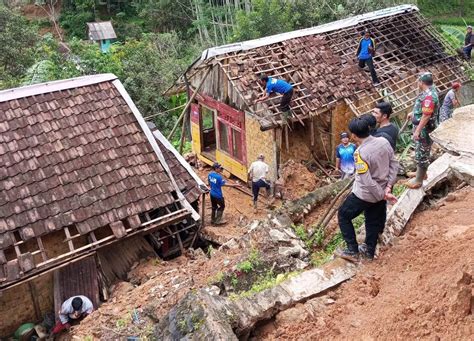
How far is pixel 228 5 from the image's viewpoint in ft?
105

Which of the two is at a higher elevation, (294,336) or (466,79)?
(294,336)

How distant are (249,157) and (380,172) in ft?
29.4

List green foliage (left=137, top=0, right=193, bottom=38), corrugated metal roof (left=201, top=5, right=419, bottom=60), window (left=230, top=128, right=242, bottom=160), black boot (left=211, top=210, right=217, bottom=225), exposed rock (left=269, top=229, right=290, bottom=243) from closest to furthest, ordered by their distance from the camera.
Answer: exposed rock (left=269, top=229, right=290, bottom=243), black boot (left=211, top=210, right=217, bottom=225), corrugated metal roof (left=201, top=5, right=419, bottom=60), window (left=230, top=128, right=242, bottom=160), green foliage (left=137, top=0, right=193, bottom=38)

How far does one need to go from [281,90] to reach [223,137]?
11.0 feet

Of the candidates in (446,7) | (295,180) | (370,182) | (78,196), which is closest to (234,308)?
(370,182)

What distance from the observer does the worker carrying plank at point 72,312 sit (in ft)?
26.3

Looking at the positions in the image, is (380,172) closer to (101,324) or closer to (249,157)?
(101,324)

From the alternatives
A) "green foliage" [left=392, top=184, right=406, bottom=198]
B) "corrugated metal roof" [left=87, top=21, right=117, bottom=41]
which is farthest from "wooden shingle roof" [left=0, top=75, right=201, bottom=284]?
"corrugated metal roof" [left=87, top=21, right=117, bottom=41]

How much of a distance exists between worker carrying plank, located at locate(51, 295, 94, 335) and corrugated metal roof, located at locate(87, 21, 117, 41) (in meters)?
31.6

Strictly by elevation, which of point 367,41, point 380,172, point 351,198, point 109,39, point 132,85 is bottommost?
point 109,39

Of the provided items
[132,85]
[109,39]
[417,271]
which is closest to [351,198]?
[417,271]

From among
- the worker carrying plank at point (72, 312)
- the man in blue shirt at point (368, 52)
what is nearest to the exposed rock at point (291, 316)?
the worker carrying plank at point (72, 312)

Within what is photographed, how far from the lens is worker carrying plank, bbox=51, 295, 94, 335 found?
8031 millimetres

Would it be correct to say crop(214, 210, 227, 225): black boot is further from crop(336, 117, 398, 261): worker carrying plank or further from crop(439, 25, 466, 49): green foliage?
crop(439, 25, 466, 49): green foliage
